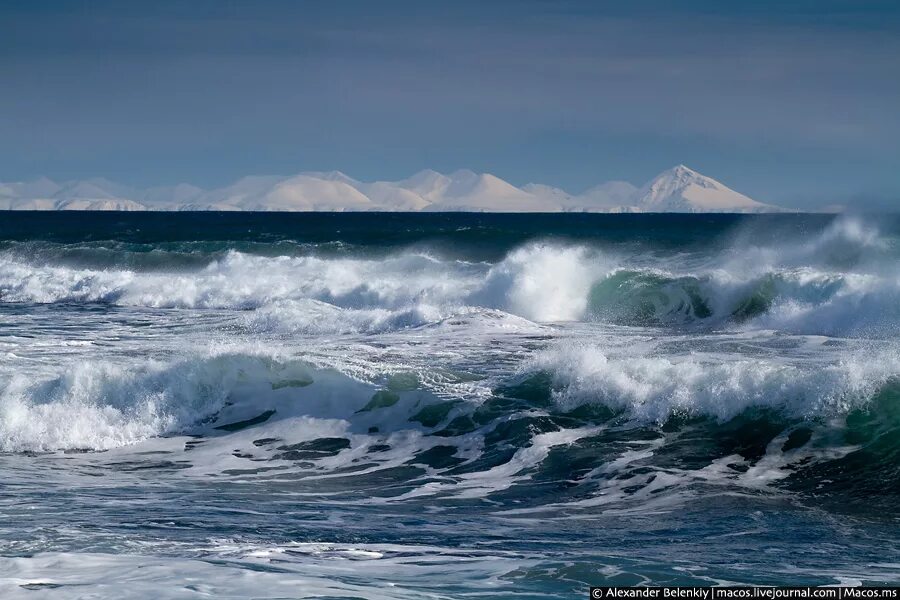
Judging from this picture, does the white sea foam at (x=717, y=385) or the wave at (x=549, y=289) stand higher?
the wave at (x=549, y=289)

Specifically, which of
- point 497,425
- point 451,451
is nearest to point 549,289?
point 497,425

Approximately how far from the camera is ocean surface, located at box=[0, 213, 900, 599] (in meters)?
8.19

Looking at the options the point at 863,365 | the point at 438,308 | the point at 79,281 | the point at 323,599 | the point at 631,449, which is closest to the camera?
the point at 323,599

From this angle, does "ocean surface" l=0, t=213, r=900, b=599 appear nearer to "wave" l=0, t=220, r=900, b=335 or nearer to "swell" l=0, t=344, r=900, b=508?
"swell" l=0, t=344, r=900, b=508

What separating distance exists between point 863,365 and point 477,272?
24.9 m

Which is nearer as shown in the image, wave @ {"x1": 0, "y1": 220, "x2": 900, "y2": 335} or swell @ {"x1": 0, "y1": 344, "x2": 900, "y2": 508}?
swell @ {"x1": 0, "y1": 344, "x2": 900, "y2": 508}

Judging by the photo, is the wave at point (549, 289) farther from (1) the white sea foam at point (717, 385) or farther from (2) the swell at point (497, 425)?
(1) the white sea foam at point (717, 385)

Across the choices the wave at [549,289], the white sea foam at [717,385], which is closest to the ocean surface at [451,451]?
the white sea foam at [717,385]

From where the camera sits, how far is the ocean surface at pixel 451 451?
26.9ft

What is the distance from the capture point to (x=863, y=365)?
13773 millimetres

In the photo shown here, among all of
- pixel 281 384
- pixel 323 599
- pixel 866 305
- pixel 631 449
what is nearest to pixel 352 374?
pixel 281 384

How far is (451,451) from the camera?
1362cm

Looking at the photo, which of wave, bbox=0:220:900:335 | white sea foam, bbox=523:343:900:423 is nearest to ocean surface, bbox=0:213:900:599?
white sea foam, bbox=523:343:900:423

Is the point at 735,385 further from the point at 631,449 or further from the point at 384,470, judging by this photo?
the point at 384,470
